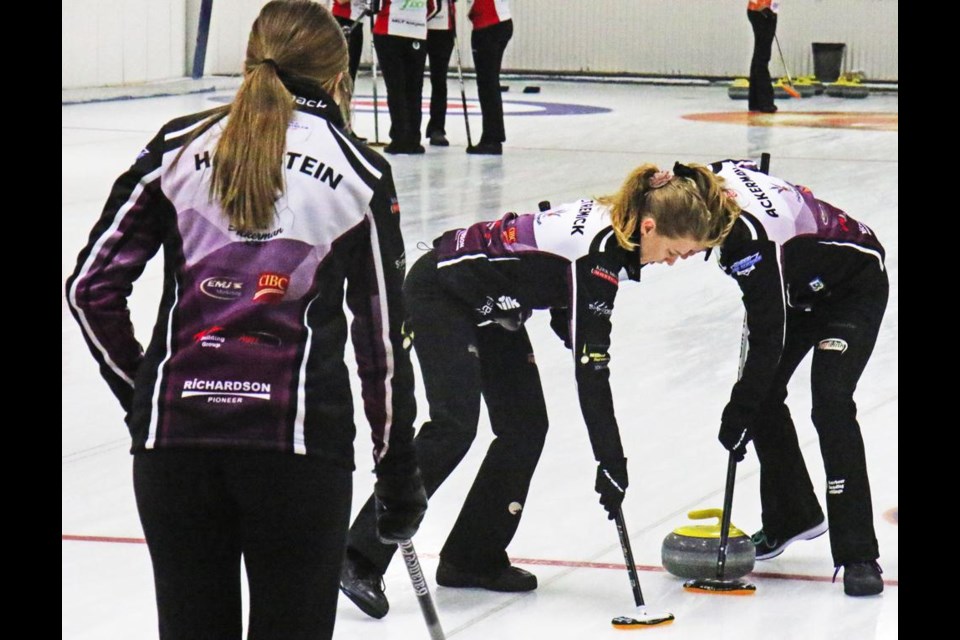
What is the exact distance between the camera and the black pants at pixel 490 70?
12992mm

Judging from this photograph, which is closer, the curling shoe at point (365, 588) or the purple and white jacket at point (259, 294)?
the purple and white jacket at point (259, 294)

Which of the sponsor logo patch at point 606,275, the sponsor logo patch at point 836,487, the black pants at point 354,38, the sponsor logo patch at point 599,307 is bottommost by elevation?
the sponsor logo patch at point 836,487

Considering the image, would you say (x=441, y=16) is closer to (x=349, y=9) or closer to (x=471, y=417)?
(x=349, y=9)

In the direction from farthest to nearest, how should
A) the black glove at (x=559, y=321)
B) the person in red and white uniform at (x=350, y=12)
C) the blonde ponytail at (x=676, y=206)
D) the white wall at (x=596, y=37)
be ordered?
the white wall at (x=596, y=37) → the person in red and white uniform at (x=350, y=12) → the black glove at (x=559, y=321) → the blonde ponytail at (x=676, y=206)

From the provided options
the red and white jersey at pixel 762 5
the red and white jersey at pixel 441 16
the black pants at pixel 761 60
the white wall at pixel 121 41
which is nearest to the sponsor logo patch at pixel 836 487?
the red and white jersey at pixel 441 16

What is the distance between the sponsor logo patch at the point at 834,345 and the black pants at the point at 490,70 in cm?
891

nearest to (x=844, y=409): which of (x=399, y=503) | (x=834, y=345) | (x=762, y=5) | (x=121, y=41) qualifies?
(x=834, y=345)

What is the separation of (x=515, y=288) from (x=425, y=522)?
950mm

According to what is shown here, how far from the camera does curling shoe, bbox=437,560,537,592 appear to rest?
4.23 meters

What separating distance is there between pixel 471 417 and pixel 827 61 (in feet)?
58.9

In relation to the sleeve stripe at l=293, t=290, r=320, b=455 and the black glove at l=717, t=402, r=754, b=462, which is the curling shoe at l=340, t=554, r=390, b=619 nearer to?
the black glove at l=717, t=402, r=754, b=462

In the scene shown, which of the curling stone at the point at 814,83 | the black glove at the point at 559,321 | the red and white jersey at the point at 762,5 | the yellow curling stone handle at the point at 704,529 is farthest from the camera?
the curling stone at the point at 814,83

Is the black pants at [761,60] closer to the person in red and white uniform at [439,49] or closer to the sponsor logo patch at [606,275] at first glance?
the person in red and white uniform at [439,49]
